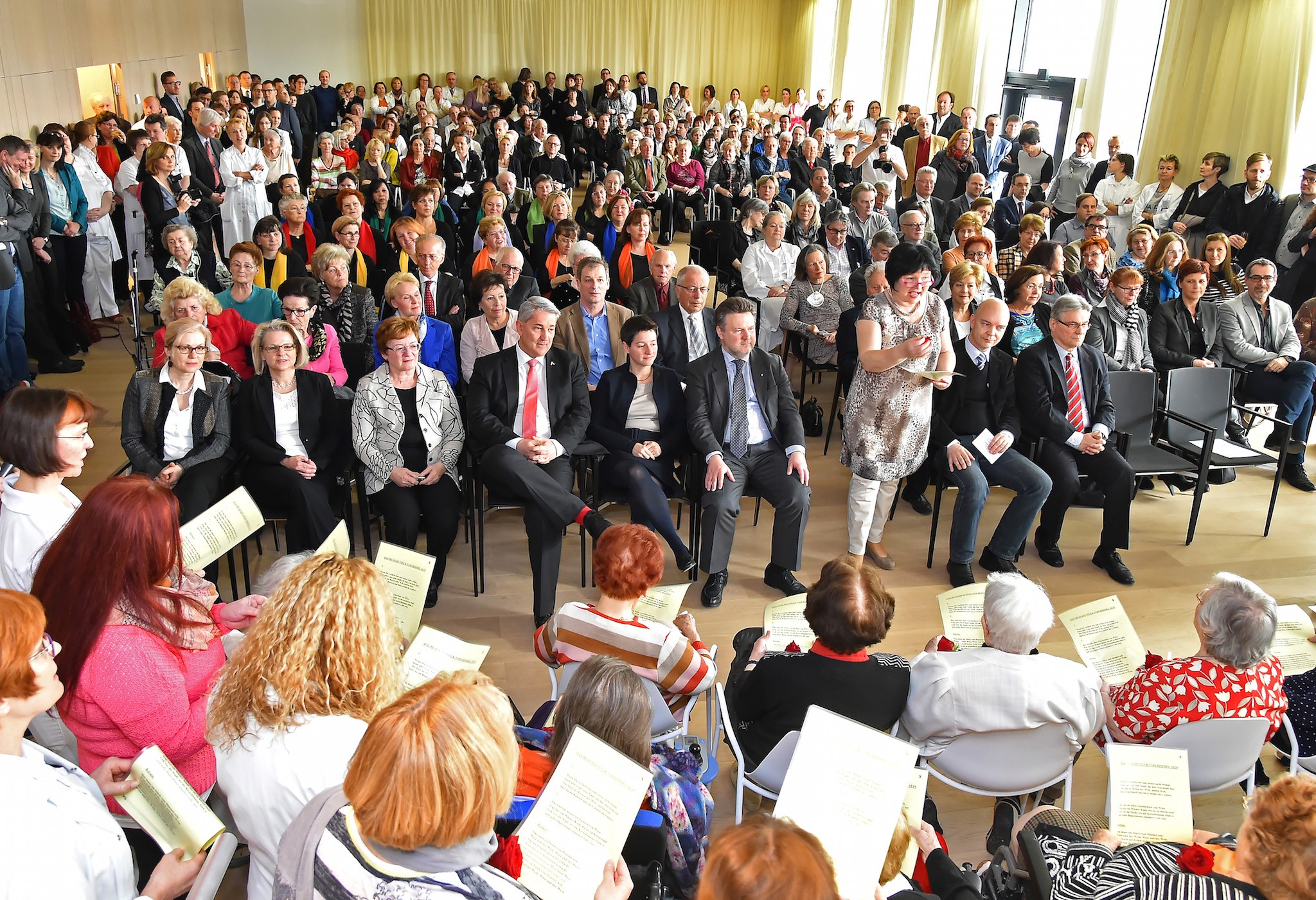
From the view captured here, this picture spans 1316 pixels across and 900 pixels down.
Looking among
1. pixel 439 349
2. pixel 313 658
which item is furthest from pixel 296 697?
pixel 439 349

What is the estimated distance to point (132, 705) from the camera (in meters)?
1.97

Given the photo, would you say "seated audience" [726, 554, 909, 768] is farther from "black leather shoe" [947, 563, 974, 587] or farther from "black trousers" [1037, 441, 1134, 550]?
"black trousers" [1037, 441, 1134, 550]

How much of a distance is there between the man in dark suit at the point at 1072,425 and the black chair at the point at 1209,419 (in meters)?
0.48

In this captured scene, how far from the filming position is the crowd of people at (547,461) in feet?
5.26

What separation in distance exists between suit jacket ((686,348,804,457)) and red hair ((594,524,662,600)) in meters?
1.51

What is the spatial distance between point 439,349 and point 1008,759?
3.31m

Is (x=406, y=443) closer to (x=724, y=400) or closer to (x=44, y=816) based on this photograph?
(x=724, y=400)

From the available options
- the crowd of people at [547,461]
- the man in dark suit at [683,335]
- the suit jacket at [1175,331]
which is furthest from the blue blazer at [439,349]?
the suit jacket at [1175,331]

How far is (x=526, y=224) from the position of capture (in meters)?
8.06

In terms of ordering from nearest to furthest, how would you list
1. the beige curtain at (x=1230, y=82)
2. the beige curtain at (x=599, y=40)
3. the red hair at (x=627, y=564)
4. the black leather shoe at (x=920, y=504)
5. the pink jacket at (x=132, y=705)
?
1. the pink jacket at (x=132, y=705)
2. the red hair at (x=627, y=564)
3. the black leather shoe at (x=920, y=504)
4. the beige curtain at (x=1230, y=82)
5. the beige curtain at (x=599, y=40)

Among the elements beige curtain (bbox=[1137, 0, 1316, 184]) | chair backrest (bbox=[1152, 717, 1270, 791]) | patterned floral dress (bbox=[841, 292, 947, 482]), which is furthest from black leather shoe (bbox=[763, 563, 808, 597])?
beige curtain (bbox=[1137, 0, 1316, 184])

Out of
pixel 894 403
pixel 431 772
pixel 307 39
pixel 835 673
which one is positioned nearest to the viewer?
pixel 431 772

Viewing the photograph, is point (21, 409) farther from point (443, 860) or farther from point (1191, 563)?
point (1191, 563)

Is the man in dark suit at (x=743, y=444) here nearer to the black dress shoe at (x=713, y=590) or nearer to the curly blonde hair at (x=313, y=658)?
the black dress shoe at (x=713, y=590)
